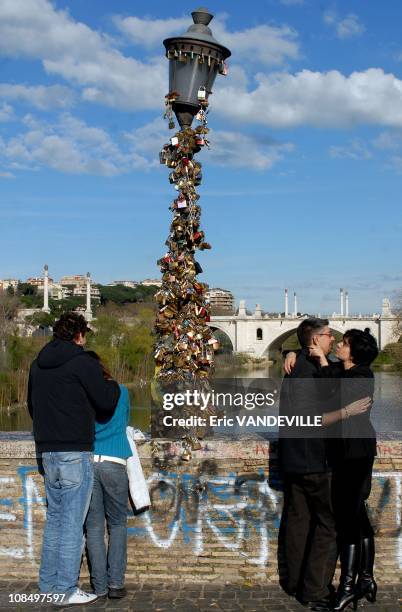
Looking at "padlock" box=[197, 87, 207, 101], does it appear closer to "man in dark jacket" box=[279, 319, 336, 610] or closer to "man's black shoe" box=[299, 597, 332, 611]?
"man in dark jacket" box=[279, 319, 336, 610]

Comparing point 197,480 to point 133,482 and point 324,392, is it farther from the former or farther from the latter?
point 324,392

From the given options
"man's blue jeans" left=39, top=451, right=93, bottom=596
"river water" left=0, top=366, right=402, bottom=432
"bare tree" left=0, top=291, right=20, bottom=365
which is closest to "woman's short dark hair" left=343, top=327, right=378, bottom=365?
"man's blue jeans" left=39, top=451, right=93, bottom=596

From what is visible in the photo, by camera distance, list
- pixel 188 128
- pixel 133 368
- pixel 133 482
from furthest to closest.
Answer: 1. pixel 133 368
2. pixel 188 128
3. pixel 133 482

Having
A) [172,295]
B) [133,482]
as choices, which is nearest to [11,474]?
[133,482]

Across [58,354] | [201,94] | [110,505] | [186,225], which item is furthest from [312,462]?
[201,94]

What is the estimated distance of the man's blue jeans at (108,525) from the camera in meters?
4.39

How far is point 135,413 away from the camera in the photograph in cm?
2609

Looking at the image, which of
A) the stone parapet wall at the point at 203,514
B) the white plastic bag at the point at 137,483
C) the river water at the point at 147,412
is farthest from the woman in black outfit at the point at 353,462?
the river water at the point at 147,412

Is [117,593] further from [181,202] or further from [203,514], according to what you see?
[181,202]

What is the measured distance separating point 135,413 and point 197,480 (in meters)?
21.6

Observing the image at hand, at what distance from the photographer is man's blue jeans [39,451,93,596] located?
166 inches

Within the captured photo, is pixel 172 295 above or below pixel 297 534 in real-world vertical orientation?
above

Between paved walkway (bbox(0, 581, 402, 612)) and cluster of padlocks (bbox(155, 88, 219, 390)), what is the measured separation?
1431mm

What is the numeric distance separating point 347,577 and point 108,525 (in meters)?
1.44
